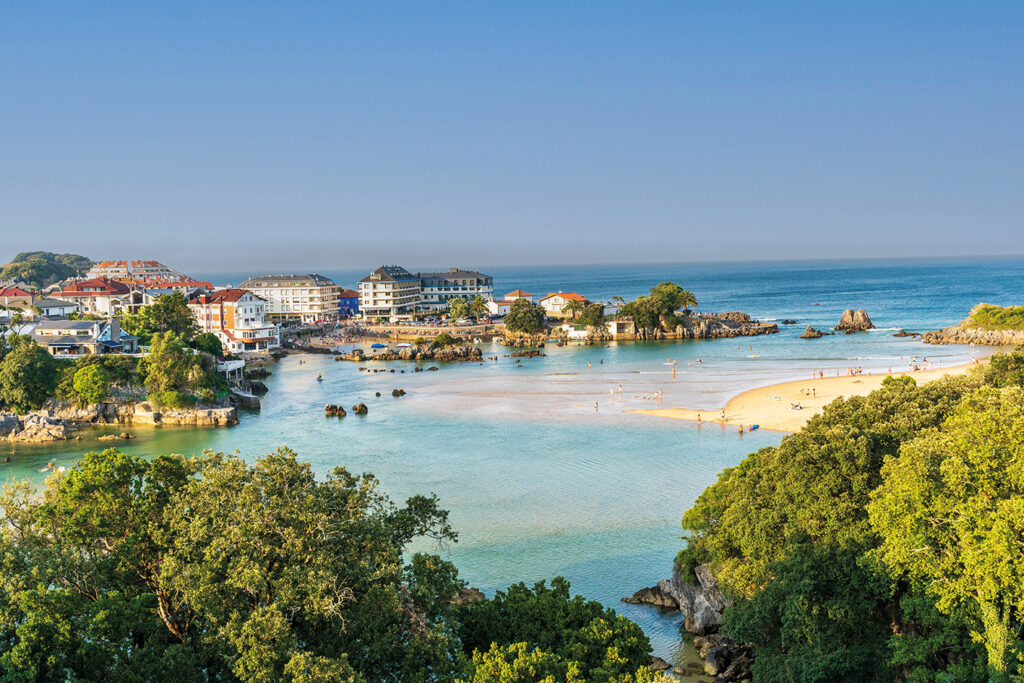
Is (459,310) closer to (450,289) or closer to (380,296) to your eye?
(380,296)

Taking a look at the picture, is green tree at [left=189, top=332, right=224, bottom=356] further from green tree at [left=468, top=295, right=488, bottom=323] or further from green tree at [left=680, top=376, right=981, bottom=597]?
green tree at [left=680, top=376, right=981, bottom=597]

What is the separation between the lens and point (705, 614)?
17047 millimetres

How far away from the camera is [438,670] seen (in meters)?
10.9

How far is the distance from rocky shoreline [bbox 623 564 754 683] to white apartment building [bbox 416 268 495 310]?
88.8 metres

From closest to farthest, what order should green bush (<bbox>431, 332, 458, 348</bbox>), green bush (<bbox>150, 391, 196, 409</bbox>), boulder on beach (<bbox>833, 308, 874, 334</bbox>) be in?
green bush (<bbox>150, 391, 196, 409</bbox>), green bush (<bbox>431, 332, 458, 348</bbox>), boulder on beach (<bbox>833, 308, 874, 334</bbox>)

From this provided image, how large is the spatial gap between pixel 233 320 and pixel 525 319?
96.9 feet

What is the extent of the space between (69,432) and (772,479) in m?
36.0

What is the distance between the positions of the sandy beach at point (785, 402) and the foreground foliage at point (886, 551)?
62.5ft

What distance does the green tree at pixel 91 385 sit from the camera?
40781 mm

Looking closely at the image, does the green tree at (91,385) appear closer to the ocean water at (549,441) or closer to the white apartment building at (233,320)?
the ocean water at (549,441)

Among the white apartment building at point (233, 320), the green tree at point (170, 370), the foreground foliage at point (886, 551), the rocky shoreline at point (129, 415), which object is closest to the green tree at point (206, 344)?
the green tree at point (170, 370)

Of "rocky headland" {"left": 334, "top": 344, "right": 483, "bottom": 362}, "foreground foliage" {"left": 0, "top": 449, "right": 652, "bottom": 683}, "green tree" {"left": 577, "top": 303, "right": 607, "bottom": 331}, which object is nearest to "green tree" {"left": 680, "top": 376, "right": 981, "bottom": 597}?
"foreground foliage" {"left": 0, "top": 449, "right": 652, "bottom": 683}

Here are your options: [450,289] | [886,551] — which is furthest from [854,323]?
[886,551]

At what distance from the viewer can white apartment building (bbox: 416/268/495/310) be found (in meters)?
107
